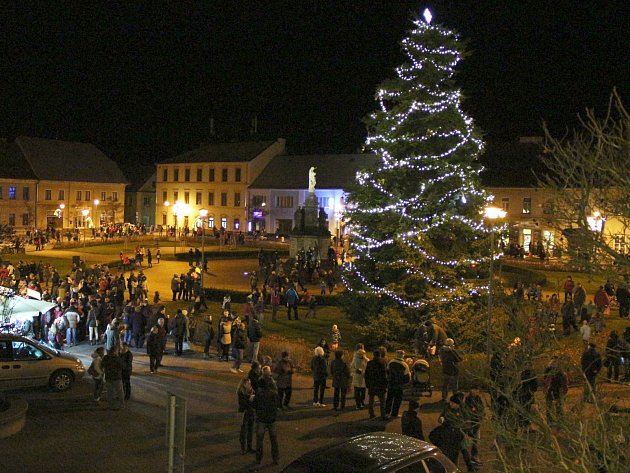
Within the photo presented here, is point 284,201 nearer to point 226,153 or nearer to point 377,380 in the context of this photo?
point 226,153

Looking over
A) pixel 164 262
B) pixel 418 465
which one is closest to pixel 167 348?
pixel 418 465

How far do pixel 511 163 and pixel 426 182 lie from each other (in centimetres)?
4297

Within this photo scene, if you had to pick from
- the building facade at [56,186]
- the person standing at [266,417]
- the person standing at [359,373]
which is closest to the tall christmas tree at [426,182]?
the person standing at [359,373]

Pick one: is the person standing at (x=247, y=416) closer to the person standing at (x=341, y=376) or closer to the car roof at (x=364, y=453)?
the person standing at (x=341, y=376)

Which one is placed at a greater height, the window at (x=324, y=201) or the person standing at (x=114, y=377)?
the window at (x=324, y=201)

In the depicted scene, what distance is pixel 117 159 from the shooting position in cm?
10994

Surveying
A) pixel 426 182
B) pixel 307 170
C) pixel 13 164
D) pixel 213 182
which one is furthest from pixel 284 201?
pixel 426 182

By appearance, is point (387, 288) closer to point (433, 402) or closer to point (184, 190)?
point (433, 402)

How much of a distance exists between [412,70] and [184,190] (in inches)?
2623

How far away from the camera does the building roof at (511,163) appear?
6052cm

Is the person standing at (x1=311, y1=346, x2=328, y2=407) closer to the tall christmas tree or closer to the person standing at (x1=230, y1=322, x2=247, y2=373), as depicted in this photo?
the person standing at (x1=230, y1=322, x2=247, y2=373)

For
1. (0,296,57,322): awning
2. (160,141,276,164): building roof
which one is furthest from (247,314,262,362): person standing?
(160,141,276,164): building roof

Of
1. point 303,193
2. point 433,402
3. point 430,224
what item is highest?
point 303,193

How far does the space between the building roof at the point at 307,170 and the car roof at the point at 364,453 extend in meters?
63.0
